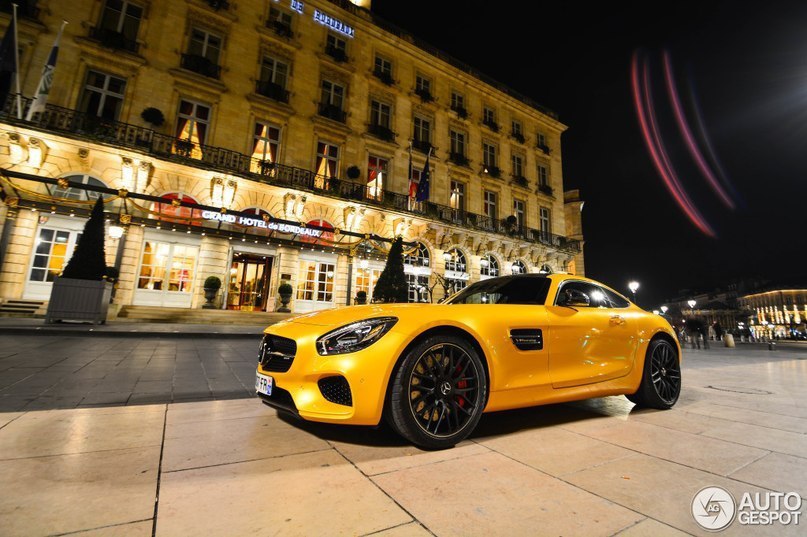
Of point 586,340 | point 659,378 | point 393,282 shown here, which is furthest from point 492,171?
point 586,340

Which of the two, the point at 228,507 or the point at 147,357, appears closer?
the point at 228,507

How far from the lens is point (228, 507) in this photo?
58.6 inches

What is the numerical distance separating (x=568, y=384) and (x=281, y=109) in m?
18.4

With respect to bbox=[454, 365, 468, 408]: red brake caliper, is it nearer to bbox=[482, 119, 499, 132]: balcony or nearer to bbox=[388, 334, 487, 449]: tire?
bbox=[388, 334, 487, 449]: tire

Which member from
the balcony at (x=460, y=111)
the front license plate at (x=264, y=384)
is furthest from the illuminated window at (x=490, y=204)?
the front license plate at (x=264, y=384)

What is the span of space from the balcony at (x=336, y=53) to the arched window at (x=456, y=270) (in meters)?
12.8

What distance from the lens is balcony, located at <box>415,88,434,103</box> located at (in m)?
22.4

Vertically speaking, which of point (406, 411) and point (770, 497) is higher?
point (406, 411)

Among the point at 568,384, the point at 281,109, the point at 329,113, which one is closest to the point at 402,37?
the point at 329,113

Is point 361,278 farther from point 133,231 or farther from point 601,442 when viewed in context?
point 601,442

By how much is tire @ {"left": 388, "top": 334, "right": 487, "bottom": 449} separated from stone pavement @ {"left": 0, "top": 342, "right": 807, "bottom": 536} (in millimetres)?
131

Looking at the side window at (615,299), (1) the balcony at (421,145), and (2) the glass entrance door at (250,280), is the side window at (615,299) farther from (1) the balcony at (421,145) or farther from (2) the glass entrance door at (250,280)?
(1) the balcony at (421,145)

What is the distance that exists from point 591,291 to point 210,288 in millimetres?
14271

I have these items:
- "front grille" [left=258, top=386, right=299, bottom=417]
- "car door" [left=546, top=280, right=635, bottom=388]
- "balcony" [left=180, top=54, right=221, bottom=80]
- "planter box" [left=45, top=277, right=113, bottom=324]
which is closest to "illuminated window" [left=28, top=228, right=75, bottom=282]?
"planter box" [left=45, top=277, right=113, bottom=324]
